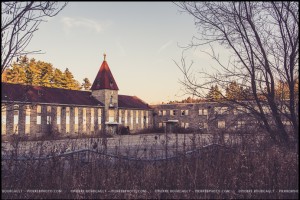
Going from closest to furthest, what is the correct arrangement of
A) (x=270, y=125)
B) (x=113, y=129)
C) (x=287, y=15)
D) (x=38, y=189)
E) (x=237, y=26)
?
(x=38, y=189), (x=287, y=15), (x=270, y=125), (x=237, y=26), (x=113, y=129)

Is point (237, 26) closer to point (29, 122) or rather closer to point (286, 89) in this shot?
point (286, 89)

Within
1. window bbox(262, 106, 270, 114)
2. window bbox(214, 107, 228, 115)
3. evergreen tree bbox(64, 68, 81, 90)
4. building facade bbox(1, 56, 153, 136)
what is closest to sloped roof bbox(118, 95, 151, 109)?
building facade bbox(1, 56, 153, 136)

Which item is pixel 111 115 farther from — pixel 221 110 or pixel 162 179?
pixel 162 179

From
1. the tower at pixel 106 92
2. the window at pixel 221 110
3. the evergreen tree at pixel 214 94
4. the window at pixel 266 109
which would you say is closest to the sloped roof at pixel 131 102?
the tower at pixel 106 92

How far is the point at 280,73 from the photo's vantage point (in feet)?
23.6

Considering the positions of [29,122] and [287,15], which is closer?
[287,15]

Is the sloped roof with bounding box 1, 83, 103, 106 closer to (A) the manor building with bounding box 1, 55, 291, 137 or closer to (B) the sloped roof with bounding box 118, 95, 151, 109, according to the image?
(A) the manor building with bounding box 1, 55, 291, 137

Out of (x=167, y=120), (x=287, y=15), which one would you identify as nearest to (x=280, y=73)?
(x=287, y=15)

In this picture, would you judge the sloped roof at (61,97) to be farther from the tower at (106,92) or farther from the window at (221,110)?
the window at (221,110)

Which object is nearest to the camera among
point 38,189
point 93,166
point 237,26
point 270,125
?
point 38,189

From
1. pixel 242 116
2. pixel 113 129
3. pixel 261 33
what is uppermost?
pixel 261 33

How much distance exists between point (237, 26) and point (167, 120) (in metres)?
53.3

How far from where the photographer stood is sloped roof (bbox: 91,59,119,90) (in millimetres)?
50281

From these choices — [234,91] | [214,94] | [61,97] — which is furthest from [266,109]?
[61,97]
